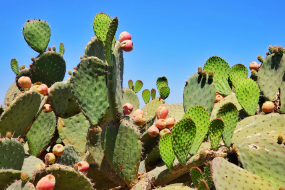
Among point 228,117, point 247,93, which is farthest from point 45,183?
point 247,93

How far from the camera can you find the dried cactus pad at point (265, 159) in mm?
1990

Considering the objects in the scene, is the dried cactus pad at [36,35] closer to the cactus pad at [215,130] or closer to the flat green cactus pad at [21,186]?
the flat green cactus pad at [21,186]

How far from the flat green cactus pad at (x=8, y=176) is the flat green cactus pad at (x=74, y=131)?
3.59ft

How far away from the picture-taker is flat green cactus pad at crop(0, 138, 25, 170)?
1863 millimetres

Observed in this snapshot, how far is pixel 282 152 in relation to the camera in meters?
2.04

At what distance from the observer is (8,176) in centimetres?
169

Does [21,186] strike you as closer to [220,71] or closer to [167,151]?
[167,151]

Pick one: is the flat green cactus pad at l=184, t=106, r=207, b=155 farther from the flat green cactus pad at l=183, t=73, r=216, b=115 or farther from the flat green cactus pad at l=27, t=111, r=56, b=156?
the flat green cactus pad at l=27, t=111, r=56, b=156

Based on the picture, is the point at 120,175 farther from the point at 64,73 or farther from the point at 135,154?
the point at 64,73

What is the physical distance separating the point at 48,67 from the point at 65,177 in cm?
212

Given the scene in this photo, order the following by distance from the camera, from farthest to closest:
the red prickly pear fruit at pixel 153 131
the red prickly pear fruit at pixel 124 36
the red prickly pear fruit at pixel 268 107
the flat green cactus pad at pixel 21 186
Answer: the red prickly pear fruit at pixel 268 107
the red prickly pear fruit at pixel 153 131
the red prickly pear fruit at pixel 124 36
the flat green cactus pad at pixel 21 186

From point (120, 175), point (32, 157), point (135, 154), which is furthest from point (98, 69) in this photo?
point (32, 157)

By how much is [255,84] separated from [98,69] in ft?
5.05

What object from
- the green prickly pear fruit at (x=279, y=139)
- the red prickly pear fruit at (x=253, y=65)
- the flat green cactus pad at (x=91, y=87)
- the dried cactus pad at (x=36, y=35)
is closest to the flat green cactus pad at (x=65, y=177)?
the flat green cactus pad at (x=91, y=87)
